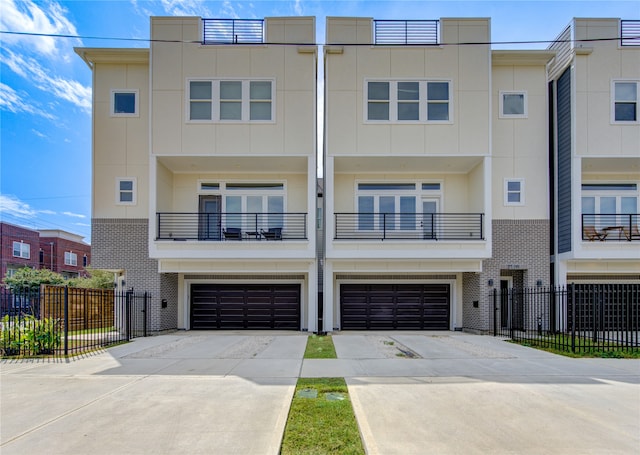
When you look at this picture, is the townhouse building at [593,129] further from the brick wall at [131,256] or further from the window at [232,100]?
the brick wall at [131,256]

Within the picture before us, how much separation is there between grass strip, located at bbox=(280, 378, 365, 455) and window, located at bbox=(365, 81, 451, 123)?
10506mm

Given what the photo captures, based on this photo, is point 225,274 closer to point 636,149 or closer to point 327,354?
point 327,354

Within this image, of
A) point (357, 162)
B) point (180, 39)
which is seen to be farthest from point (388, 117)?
point (180, 39)

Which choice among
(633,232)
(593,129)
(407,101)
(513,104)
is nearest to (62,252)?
(407,101)

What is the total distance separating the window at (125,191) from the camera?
1445 cm

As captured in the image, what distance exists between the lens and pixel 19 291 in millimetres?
10266

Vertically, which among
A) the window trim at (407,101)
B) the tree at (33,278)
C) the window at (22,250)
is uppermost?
the window trim at (407,101)

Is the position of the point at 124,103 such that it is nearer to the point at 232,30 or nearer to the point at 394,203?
the point at 232,30

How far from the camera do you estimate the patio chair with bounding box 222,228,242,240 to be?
45.9ft

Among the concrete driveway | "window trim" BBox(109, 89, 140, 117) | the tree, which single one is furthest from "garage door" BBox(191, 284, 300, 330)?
the tree

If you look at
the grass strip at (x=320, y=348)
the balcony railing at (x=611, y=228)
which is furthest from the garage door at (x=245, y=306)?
the balcony railing at (x=611, y=228)

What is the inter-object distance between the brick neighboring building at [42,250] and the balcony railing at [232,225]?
20841mm

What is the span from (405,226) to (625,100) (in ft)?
29.9

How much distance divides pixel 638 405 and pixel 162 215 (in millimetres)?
13959
